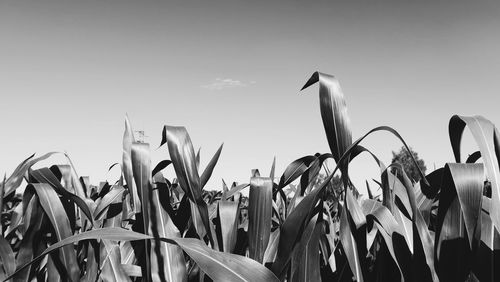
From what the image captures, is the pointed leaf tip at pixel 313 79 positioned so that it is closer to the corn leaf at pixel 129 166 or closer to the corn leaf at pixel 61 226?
the corn leaf at pixel 129 166

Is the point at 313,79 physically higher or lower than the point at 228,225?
higher

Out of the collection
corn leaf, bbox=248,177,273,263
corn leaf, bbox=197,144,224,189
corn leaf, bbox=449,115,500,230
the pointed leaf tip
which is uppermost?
the pointed leaf tip

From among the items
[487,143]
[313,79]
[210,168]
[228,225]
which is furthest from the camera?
[210,168]

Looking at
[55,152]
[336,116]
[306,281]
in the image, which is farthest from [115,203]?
[336,116]

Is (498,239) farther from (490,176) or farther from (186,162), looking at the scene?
(186,162)

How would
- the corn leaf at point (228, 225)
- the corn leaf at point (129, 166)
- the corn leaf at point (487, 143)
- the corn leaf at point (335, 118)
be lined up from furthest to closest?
the corn leaf at point (129, 166), the corn leaf at point (228, 225), the corn leaf at point (335, 118), the corn leaf at point (487, 143)

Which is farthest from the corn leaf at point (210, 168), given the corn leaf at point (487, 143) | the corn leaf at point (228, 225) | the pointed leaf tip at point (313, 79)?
the corn leaf at point (487, 143)

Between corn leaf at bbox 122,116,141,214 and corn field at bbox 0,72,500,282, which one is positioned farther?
corn leaf at bbox 122,116,141,214

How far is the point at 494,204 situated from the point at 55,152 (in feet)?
4.18

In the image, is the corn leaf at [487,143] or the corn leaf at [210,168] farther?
the corn leaf at [210,168]

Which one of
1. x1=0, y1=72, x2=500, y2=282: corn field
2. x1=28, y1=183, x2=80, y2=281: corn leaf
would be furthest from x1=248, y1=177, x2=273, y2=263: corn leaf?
x1=28, y1=183, x2=80, y2=281: corn leaf

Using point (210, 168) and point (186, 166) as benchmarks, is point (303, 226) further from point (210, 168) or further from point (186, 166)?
point (210, 168)

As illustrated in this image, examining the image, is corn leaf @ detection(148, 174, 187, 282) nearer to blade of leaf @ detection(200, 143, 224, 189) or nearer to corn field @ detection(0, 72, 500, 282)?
corn field @ detection(0, 72, 500, 282)

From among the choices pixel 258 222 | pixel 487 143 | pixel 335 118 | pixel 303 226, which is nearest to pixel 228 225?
pixel 258 222
